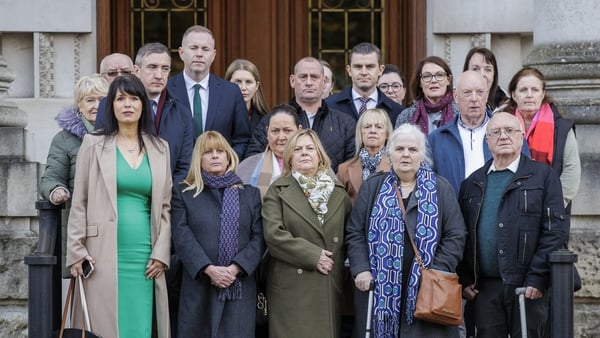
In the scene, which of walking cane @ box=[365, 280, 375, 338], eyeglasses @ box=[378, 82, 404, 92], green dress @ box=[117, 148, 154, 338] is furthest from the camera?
eyeglasses @ box=[378, 82, 404, 92]

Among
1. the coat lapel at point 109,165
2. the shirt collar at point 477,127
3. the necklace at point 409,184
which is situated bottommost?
the necklace at point 409,184

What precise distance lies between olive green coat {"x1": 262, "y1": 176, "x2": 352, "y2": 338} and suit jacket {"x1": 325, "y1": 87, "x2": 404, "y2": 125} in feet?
4.77

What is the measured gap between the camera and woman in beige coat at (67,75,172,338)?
808 cm

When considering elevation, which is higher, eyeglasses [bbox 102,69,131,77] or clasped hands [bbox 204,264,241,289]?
eyeglasses [bbox 102,69,131,77]

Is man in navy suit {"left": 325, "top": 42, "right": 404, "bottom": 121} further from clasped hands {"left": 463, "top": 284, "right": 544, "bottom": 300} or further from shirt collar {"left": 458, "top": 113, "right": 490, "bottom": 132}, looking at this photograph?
clasped hands {"left": 463, "top": 284, "right": 544, "bottom": 300}

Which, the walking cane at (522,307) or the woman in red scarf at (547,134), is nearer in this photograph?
the walking cane at (522,307)

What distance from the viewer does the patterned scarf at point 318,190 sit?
8.30m

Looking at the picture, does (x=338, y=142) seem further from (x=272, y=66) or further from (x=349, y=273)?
(x=272, y=66)

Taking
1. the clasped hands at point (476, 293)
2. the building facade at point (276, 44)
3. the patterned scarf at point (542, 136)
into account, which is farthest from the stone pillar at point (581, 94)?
the clasped hands at point (476, 293)

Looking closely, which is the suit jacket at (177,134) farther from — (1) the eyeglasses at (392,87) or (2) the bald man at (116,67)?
(1) the eyeglasses at (392,87)

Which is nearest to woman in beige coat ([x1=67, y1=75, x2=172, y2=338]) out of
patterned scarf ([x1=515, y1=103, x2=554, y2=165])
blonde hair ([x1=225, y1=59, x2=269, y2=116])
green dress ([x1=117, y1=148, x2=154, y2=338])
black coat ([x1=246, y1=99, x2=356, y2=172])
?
green dress ([x1=117, y1=148, x2=154, y2=338])

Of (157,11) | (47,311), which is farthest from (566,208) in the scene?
(157,11)

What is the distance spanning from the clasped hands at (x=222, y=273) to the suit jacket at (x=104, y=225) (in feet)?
0.89

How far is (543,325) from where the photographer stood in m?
8.22
